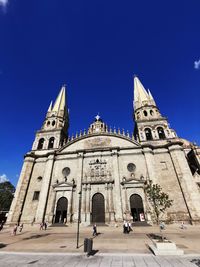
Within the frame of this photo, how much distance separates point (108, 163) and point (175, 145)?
12796 mm

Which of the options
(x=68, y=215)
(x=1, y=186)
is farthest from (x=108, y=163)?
(x=1, y=186)

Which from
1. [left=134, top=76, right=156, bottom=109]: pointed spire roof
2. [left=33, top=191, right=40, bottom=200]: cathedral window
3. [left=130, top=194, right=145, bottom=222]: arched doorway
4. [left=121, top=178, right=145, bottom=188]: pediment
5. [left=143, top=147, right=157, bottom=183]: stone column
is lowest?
[left=130, top=194, right=145, bottom=222]: arched doorway

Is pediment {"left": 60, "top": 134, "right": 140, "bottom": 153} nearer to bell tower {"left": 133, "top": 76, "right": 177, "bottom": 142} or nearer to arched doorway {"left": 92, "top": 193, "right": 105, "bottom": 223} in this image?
bell tower {"left": 133, "top": 76, "right": 177, "bottom": 142}

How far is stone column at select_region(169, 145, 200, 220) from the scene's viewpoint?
Answer: 21548 millimetres

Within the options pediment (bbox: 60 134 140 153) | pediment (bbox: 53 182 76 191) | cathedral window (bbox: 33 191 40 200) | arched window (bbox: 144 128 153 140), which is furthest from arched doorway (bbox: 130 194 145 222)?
cathedral window (bbox: 33 191 40 200)

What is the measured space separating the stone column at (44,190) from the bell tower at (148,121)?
19188mm

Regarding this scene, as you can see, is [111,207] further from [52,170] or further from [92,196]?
[52,170]

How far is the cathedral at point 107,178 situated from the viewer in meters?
23.4

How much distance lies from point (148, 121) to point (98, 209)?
68.8 feet

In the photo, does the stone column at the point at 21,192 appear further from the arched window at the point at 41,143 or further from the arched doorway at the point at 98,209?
the arched doorway at the point at 98,209

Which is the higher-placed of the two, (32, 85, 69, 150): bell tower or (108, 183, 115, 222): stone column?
(32, 85, 69, 150): bell tower

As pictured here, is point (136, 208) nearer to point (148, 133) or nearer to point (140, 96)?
point (148, 133)

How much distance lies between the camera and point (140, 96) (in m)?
39.2

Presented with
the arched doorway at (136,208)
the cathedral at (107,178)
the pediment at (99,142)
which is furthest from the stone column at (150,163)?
the arched doorway at (136,208)
